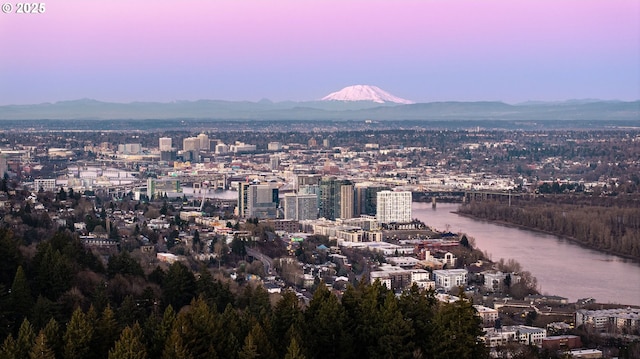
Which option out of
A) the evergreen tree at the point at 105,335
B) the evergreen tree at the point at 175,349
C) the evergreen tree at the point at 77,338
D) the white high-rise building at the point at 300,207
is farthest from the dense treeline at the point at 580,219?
the evergreen tree at the point at 77,338

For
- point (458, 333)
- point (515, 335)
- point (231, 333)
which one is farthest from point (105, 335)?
point (515, 335)

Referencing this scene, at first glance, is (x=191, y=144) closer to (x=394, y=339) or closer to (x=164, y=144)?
(x=164, y=144)

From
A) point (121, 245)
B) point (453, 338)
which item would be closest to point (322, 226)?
point (121, 245)

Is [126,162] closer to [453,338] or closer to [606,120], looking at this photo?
[453,338]

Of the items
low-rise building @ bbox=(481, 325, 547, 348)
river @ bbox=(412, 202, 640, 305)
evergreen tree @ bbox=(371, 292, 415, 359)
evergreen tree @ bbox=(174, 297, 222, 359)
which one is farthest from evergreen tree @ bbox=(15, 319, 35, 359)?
river @ bbox=(412, 202, 640, 305)

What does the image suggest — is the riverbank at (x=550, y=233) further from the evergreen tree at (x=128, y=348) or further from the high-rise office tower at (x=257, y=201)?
the evergreen tree at (x=128, y=348)

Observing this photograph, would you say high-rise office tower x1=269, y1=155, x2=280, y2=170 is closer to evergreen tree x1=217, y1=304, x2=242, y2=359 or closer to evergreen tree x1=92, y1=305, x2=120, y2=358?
evergreen tree x1=217, y1=304, x2=242, y2=359
